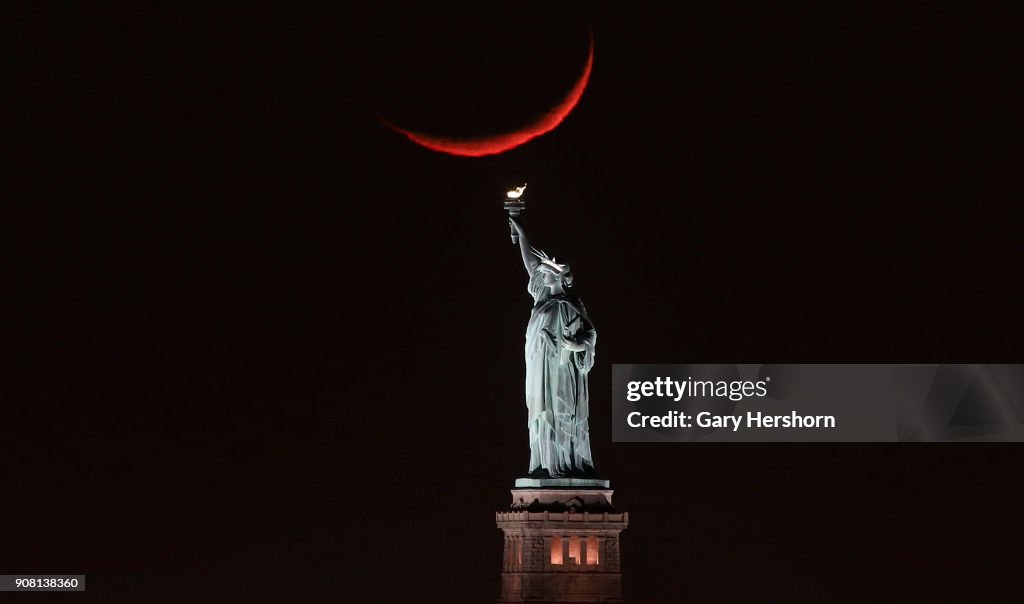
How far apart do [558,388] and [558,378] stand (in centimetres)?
22

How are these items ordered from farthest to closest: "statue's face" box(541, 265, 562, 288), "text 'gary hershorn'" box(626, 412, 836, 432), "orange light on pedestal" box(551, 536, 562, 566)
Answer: "text 'gary hershorn'" box(626, 412, 836, 432)
"statue's face" box(541, 265, 562, 288)
"orange light on pedestal" box(551, 536, 562, 566)

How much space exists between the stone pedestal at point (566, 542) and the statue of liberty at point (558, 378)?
2.07ft

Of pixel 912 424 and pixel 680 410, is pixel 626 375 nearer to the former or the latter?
pixel 680 410

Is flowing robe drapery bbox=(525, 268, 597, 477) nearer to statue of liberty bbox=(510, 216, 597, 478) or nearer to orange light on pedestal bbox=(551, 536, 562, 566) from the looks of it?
statue of liberty bbox=(510, 216, 597, 478)

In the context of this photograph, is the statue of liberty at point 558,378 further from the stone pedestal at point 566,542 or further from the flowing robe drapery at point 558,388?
the stone pedestal at point 566,542

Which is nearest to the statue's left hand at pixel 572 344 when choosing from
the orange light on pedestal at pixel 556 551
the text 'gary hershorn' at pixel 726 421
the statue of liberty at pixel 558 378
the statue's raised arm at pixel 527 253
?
the statue of liberty at pixel 558 378

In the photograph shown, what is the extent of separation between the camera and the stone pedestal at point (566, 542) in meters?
47.8

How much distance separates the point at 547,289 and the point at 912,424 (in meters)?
9.49

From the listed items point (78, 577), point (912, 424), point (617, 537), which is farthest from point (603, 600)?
point (78, 577)

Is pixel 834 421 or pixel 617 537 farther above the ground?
pixel 834 421

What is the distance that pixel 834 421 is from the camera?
173 feet

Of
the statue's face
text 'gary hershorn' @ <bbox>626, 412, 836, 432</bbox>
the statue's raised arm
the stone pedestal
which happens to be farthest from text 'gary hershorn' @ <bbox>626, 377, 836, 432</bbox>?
the statue's raised arm

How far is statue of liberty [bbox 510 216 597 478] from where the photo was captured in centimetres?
4878

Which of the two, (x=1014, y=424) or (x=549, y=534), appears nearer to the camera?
(x=549, y=534)
